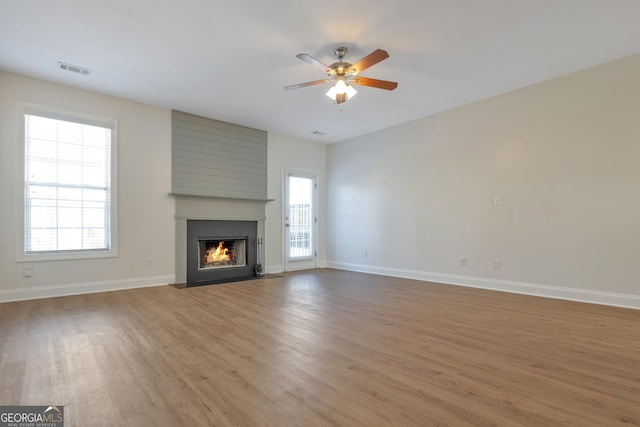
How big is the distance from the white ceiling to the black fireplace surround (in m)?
2.15

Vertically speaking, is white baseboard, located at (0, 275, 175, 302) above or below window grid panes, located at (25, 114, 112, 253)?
below

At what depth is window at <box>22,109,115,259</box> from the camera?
13.8 ft

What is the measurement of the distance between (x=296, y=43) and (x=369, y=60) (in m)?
0.81

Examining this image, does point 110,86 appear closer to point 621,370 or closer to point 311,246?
point 311,246

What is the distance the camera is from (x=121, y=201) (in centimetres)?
482

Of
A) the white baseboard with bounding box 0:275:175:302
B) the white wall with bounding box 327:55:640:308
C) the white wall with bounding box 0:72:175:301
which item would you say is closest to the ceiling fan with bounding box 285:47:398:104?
the white wall with bounding box 327:55:640:308

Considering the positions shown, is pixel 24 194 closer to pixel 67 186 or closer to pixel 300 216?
pixel 67 186

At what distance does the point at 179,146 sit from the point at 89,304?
2705 millimetres

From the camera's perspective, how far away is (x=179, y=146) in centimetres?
540

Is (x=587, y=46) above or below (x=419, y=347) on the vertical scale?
above

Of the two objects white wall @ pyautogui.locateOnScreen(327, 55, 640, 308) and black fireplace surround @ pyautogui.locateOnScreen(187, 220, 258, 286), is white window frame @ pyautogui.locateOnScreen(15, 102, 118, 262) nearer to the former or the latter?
black fireplace surround @ pyautogui.locateOnScreen(187, 220, 258, 286)

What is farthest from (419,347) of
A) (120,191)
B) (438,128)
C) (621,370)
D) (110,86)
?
(110,86)

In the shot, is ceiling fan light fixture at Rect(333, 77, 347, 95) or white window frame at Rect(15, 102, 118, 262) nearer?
ceiling fan light fixture at Rect(333, 77, 347, 95)

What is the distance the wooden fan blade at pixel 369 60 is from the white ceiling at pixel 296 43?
0.86 feet
